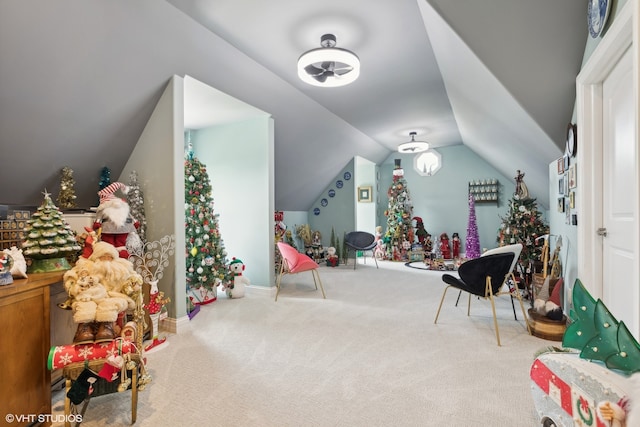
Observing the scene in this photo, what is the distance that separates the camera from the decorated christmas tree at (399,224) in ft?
25.8

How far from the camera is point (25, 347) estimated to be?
1.69m

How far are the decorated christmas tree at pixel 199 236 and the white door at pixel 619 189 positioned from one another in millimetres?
4022

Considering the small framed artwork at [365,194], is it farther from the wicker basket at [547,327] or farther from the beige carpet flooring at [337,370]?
the wicker basket at [547,327]

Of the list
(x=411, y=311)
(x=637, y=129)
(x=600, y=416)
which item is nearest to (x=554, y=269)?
(x=411, y=311)

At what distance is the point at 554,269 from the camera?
362cm

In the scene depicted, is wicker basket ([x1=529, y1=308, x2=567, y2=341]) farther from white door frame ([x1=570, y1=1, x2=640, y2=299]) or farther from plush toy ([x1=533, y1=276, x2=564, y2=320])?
white door frame ([x1=570, y1=1, x2=640, y2=299])

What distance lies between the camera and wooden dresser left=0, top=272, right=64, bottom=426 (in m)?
1.59

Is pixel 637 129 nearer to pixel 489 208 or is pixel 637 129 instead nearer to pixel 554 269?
pixel 554 269

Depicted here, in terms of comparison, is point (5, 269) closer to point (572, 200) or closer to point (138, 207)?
point (138, 207)

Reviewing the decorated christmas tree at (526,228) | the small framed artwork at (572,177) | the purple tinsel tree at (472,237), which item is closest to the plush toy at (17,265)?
the small framed artwork at (572,177)

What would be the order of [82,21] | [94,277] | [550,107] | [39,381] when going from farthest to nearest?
[550,107]
[82,21]
[94,277]
[39,381]

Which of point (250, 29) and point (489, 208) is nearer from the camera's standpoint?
point (250, 29)

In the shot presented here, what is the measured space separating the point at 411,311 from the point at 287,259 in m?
1.78

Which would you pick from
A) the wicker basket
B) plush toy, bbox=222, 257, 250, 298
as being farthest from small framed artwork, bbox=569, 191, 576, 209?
plush toy, bbox=222, 257, 250, 298
